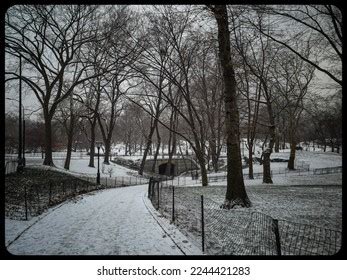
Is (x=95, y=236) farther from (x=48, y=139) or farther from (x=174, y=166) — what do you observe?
(x=174, y=166)

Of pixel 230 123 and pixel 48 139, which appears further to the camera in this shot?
pixel 48 139

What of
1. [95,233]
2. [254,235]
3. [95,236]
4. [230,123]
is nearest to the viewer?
[254,235]

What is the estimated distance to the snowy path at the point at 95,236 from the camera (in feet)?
17.9

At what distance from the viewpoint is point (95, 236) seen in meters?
6.31

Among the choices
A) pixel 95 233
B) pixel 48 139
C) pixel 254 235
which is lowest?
pixel 95 233

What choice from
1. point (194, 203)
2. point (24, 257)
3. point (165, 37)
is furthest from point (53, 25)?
point (24, 257)

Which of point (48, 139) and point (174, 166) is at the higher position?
point (48, 139)

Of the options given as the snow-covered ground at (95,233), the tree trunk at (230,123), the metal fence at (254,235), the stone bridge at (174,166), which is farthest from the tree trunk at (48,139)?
the stone bridge at (174,166)

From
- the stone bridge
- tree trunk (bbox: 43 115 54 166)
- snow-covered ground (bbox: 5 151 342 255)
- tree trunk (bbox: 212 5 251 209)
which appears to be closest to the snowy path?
snow-covered ground (bbox: 5 151 342 255)

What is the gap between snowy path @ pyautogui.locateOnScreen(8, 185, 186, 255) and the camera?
547 cm

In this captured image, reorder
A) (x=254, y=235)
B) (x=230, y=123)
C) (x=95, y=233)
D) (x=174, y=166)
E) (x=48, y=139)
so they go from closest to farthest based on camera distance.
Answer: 1. (x=254, y=235)
2. (x=95, y=233)
3. (x=230, y=123)
4. (x=48, y=139)
5. (x=174, y=166)

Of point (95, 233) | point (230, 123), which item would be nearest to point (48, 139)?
point (95, 233)
